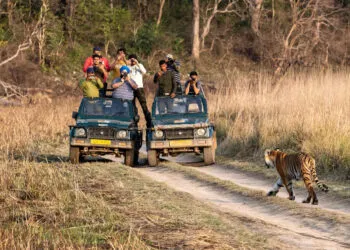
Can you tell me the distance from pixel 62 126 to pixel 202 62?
958 inches

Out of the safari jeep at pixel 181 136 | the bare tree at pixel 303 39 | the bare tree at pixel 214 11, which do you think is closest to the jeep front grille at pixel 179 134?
the safari jeep at pixel 181 136

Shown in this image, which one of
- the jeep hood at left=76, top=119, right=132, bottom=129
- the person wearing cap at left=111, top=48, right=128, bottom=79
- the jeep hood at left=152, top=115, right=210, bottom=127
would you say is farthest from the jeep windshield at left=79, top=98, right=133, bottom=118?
the person wearing cap at left=111, top=48, right=128, bottom=79

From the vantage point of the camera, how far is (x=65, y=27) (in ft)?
145

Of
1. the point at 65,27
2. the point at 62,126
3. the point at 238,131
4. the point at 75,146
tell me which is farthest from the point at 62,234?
the point at 65,27

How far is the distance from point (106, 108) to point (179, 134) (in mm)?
1587

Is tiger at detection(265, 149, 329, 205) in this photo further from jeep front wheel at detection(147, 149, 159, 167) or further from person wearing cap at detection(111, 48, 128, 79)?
person wearing cap at detection(111, 48, 128, 79)

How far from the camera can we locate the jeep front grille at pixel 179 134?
16.1 metres

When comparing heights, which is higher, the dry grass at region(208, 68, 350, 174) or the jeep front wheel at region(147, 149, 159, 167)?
the dry grass at region(208, 68, 350, 174)

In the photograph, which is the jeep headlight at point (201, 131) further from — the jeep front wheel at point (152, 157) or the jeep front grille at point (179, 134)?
the jeep front wheel at point (152, 157)

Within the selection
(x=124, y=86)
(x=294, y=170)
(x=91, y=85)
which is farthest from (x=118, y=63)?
(x=294, y=170)

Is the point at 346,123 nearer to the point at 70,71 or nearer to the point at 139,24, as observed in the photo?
the point at 70,71

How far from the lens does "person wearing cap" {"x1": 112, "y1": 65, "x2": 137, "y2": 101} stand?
1698cm

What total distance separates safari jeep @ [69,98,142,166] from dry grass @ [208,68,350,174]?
9.69ft

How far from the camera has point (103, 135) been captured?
51.3 feet
